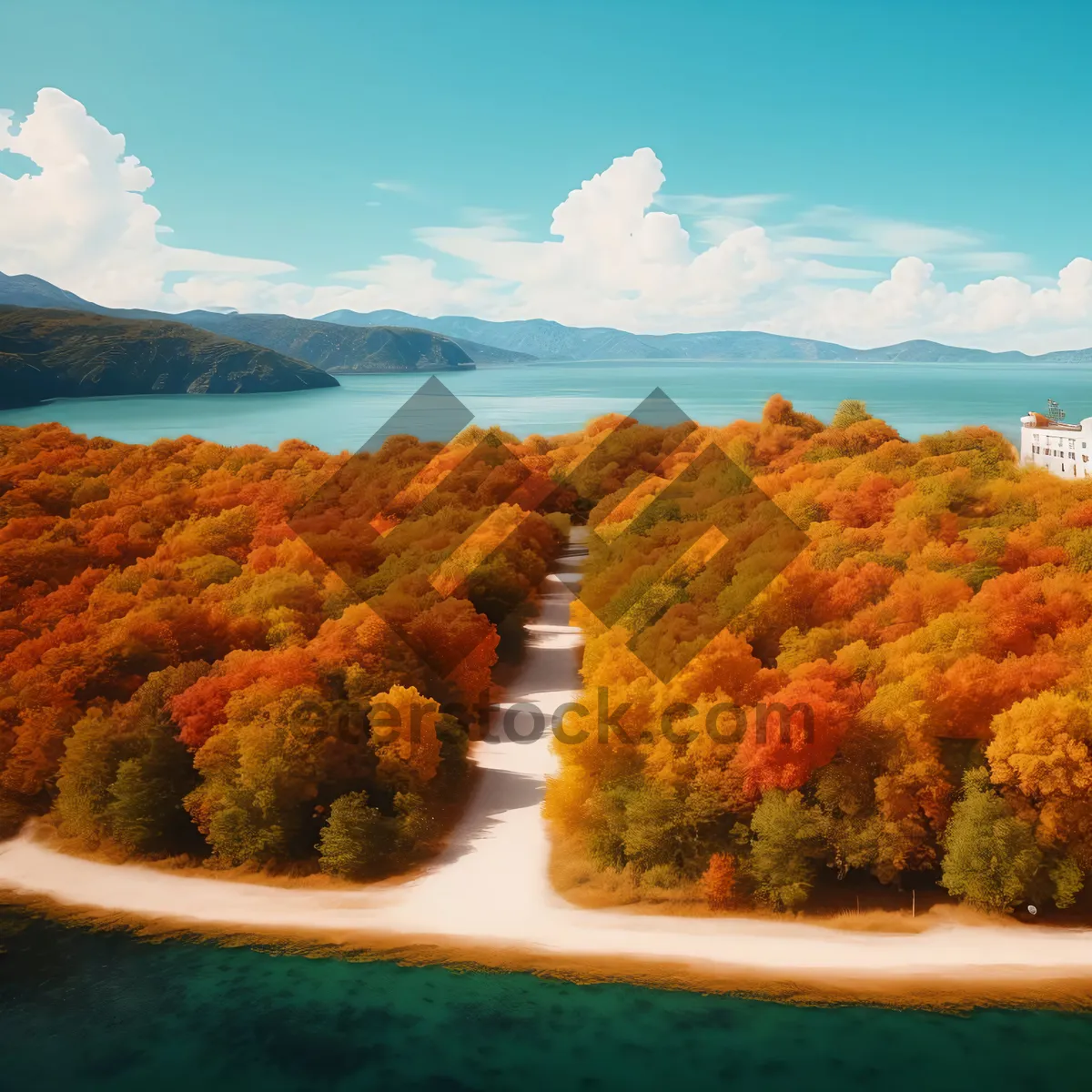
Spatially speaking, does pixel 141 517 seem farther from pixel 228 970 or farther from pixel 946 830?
pixel 946 830

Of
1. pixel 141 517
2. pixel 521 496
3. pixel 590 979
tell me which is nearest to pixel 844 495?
pixel 521 496

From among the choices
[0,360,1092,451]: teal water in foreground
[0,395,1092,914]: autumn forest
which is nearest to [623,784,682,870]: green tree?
[0,395,1092,914]: autumn forest

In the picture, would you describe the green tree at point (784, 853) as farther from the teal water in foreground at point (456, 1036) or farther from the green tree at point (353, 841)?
the green tree at point (353, 841)

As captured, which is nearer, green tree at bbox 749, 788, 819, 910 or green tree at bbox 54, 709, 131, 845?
green tree at bbox 749, 788, 819, 910

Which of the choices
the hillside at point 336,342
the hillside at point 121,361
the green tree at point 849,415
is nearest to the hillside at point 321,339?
the hillside at point 336,342

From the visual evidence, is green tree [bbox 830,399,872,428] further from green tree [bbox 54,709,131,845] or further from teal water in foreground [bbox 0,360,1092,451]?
green tree [bbox 54,709,131,845]

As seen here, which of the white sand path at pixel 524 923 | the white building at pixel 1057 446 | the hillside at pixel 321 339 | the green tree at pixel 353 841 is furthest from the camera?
the hillside at pixel 321 339

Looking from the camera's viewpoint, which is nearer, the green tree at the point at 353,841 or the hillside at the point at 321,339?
the green tree at the point at 353,841
